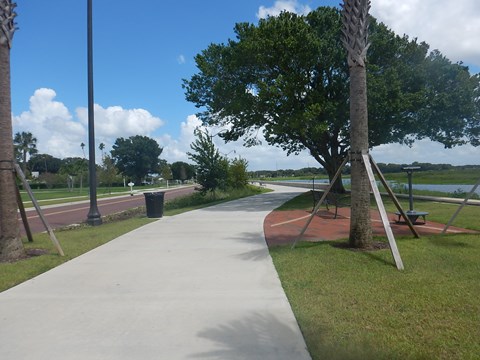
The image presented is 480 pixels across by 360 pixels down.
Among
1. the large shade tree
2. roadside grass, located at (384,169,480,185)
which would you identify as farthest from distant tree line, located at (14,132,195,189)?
the large shade tree

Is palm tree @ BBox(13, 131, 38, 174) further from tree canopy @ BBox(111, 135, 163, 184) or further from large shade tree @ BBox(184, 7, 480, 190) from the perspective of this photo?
large shade tree @ BBox(184, 7, 480, 190)

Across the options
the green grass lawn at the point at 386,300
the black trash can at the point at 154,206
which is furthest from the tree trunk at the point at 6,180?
the black trash can at the point at 154,206

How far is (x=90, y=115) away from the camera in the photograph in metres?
Result: 13.8

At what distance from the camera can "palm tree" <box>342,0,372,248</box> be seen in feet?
24.9

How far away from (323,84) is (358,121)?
554 inches

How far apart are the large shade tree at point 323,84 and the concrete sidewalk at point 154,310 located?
38.3ft

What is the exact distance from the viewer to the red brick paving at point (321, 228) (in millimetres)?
9195

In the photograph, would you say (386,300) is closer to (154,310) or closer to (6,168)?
(154,310)

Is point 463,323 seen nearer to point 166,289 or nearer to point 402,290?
point 402,290

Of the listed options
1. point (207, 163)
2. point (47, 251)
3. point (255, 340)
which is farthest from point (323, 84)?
point (255, 340)

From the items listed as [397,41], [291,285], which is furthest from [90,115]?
[397,41]

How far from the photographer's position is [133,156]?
108 m

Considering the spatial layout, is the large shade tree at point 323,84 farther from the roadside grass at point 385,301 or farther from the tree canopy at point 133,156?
the tree canopy at point 133,156

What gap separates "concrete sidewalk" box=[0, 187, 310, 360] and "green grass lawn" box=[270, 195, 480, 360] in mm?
285
